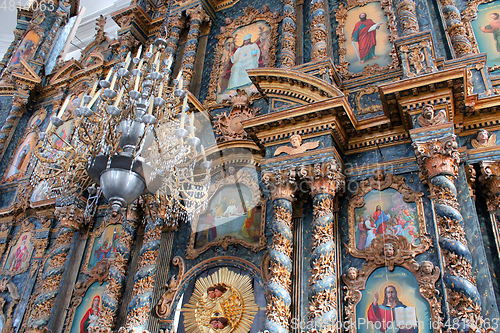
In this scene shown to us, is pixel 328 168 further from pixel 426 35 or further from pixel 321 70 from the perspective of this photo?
pixel 426 35

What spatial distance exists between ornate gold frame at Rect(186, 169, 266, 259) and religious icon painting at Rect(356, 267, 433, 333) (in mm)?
1824

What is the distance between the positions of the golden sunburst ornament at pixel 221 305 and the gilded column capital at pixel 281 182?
56.0 inches

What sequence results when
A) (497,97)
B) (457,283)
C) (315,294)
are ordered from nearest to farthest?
1. (457,283)
2. (315,294)
3. (497,97)

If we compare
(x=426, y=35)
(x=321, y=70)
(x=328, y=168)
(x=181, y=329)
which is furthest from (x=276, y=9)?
(x=181, y=329)

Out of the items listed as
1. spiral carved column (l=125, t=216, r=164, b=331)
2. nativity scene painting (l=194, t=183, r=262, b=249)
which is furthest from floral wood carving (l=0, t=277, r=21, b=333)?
nativity scene painting (l=194, t=183, r=262, b=249)

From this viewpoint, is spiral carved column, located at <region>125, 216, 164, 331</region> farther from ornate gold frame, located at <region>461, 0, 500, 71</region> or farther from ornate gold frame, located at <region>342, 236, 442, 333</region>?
ornate gold frame, located at <region>461, 0, 500, 71</region>

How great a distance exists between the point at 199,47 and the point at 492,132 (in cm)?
664

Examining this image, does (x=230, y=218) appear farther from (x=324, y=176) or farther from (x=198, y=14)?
(x=198, y=14)

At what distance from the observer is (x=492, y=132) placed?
5945 mm

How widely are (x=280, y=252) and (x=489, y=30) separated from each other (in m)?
5.06

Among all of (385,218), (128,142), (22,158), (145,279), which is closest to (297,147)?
(385,218)

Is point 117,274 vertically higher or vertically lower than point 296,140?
lower

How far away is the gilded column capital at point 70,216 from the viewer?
8.73 m

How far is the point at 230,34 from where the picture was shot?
9.99 m
